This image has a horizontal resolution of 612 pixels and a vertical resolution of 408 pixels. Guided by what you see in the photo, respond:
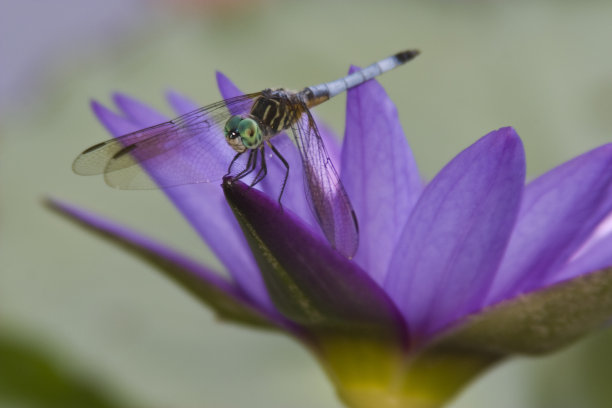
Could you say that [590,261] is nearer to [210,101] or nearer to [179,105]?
[179,105]

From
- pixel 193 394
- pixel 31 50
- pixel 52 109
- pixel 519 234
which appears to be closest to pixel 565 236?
pixel 519 234

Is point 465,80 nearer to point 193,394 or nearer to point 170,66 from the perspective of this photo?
point 170,66

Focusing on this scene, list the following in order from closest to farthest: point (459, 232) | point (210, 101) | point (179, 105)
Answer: point (459, 232) → point (179, 105) → point (210, 101)

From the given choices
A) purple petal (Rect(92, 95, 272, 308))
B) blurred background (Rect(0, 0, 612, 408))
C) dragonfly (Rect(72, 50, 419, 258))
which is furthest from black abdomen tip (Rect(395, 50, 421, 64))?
blurred background (Rect(0, 0, 612, 408))

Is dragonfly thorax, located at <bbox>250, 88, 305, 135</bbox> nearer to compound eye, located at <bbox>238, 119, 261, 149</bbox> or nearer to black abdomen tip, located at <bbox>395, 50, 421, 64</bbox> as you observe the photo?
compound eye, located at <bbox>238, 119, 261, 149</bbox>

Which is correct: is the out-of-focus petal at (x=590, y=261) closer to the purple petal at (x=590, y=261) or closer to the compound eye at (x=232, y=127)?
the purple petal at (x=590, y=261)

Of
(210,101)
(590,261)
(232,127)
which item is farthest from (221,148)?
(210,101)
